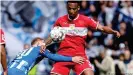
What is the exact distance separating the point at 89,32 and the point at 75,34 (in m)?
5.72

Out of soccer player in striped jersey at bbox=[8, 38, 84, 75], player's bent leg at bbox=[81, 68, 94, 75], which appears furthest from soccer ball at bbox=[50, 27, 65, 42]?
player's bent leg at bbox=[81, 68, 94, 75]

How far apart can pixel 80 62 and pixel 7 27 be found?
7.18m

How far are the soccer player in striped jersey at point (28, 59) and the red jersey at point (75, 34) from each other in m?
0.51

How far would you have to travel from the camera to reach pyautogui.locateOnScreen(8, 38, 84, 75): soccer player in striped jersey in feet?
26.7

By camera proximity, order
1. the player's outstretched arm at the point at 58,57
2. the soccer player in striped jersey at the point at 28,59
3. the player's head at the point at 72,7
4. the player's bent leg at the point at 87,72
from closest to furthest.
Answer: the soccer player in striped jersey at the point at 28,59 → the player's outstretched arm at the point at 58,57 → the player's bent leg at the point at 87,72 → the player's head at the point at 72,7

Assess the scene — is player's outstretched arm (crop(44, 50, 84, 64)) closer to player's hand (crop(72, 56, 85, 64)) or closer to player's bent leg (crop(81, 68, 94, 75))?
player's hand (crop(72, 56, 85, 64))

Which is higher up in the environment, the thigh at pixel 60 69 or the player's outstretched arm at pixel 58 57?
the player's outstretched arm at pixel 58 57

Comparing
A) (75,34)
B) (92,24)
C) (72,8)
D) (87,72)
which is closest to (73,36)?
(75,34)

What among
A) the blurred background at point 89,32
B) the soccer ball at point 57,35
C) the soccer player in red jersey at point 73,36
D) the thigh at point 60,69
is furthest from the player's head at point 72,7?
the blurred background at point 89,32

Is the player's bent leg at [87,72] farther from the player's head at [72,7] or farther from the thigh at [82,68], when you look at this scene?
the player's head at [72,7]

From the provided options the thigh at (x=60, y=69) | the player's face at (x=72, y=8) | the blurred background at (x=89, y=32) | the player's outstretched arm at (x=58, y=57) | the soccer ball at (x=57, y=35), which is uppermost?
the player's face at (x=72, y=8)

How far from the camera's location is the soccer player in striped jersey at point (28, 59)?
26.7ft

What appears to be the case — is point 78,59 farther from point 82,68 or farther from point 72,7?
point 72,7

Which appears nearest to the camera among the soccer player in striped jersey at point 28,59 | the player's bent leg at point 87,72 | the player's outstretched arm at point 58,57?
the soccer player in striped jersey at point 28,59
